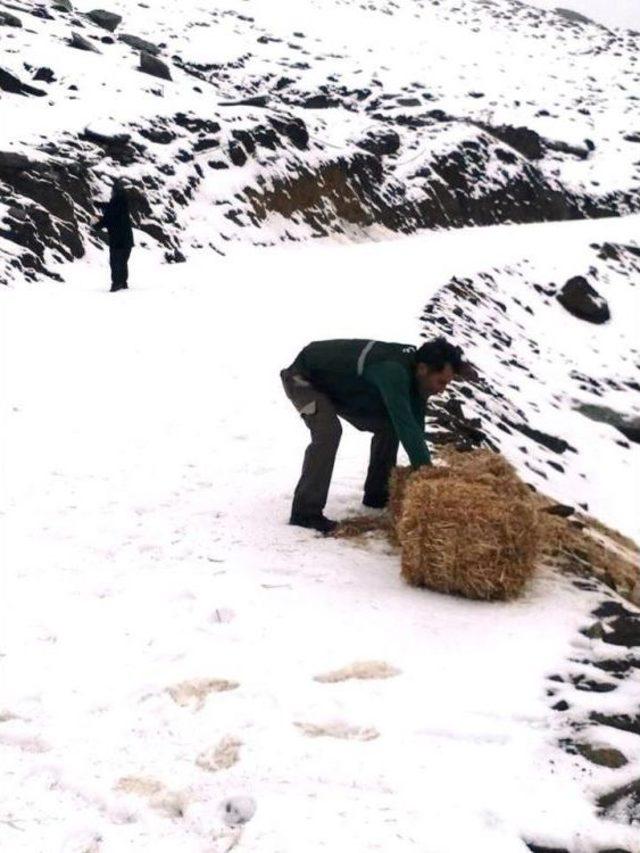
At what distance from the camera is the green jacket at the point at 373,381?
19.1ft

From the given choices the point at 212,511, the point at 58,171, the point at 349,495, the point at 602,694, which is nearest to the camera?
the point at 602,694

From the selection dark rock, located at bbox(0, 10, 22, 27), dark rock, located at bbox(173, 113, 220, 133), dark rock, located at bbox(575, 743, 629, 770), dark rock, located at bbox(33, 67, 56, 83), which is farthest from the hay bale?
dark rock, located at bbox(0, 10, 22, 27)

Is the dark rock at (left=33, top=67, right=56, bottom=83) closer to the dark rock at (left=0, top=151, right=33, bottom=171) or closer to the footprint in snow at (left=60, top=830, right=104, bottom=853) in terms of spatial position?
the dark rock at (left=0, top=151, right=33, bottom=171)

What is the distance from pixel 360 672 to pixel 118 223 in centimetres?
1201

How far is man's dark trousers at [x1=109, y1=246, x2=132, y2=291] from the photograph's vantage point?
49.1 ft

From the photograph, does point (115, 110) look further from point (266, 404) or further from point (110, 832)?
point (110, 832)

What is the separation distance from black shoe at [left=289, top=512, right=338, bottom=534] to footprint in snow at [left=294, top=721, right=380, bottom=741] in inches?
97.1

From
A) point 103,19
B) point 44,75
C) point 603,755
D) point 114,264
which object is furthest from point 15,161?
point 103,19

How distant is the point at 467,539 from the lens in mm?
5289

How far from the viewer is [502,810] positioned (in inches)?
A: 130

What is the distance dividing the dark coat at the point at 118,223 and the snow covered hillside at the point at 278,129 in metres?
1.42

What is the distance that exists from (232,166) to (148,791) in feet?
69.2

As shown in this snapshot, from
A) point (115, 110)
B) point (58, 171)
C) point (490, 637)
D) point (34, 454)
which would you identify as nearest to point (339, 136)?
point (115, 110)

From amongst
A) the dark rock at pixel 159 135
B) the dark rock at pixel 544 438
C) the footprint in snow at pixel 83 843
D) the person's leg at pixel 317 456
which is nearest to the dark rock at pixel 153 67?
the dark rock at pixel 159 135
